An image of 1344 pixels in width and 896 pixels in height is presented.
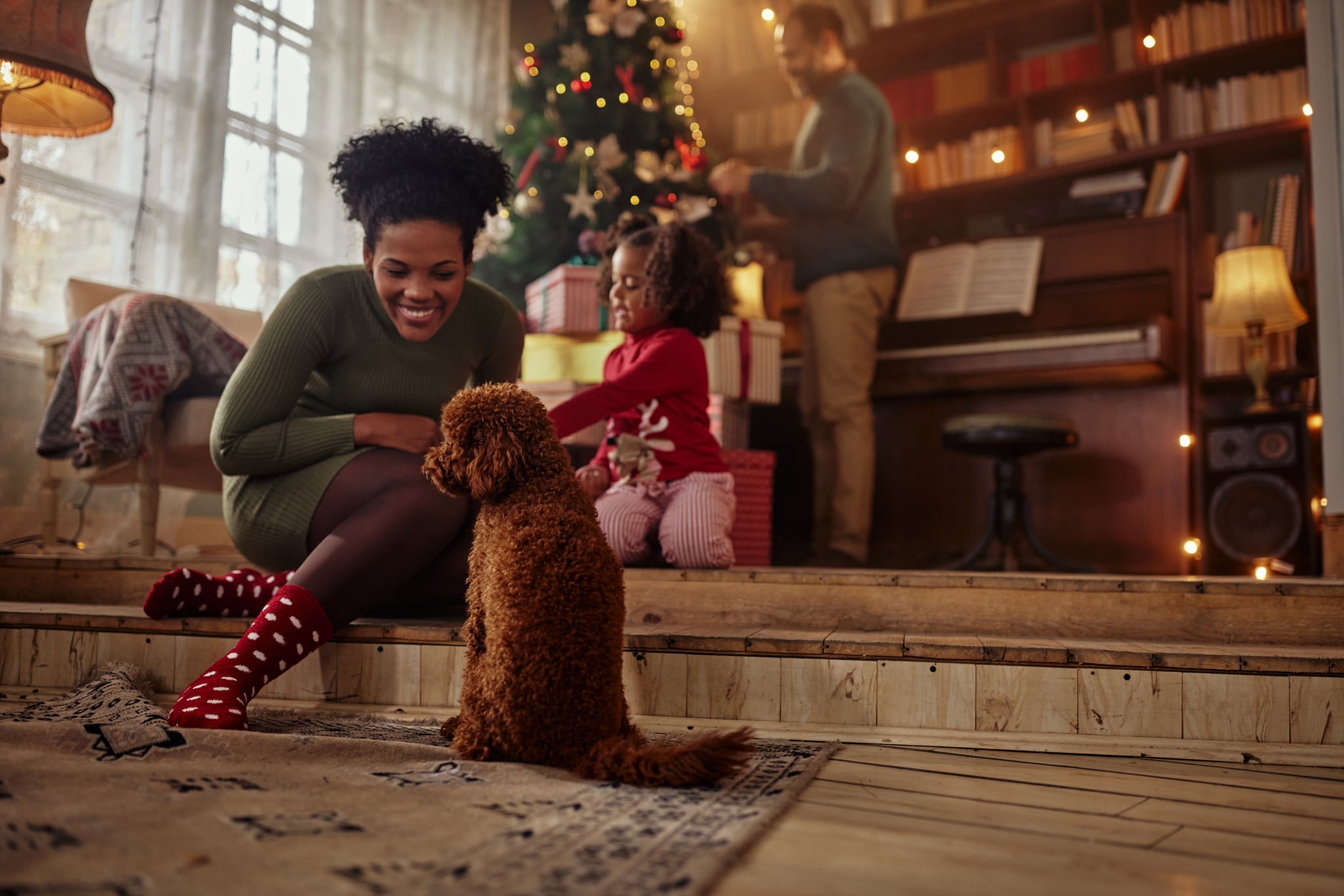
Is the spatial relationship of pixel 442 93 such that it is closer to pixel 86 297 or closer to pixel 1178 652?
pixel 86 297

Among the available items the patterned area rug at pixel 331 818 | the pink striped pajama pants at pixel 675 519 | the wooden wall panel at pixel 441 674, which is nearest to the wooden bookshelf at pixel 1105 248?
the pink striped pajama pants at pixel 675 519

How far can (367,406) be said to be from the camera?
159 cm

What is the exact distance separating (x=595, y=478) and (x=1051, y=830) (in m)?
1.23

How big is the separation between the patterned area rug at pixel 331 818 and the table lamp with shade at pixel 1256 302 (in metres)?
2.60

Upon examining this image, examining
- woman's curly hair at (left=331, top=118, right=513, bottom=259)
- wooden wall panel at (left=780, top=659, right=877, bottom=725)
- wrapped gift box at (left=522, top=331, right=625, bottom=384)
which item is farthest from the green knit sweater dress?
wrapped gift box at (left=522, top=331, right=625, bottom=384)

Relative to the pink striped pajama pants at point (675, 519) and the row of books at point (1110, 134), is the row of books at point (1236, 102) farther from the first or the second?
the pink striped pajama pants at point (675, 519)

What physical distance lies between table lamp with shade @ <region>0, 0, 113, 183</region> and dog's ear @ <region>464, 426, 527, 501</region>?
1547 millimetres

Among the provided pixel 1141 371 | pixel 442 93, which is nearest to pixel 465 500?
pixel 1141 371

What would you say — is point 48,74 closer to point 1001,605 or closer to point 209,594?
point 209,594

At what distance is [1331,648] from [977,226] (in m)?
2.94

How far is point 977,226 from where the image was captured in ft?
13.3

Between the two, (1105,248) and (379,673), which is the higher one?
(1105,248)

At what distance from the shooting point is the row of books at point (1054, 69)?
382 cm

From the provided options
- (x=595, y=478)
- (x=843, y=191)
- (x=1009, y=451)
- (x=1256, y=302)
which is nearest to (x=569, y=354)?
(x=843, y=191)
